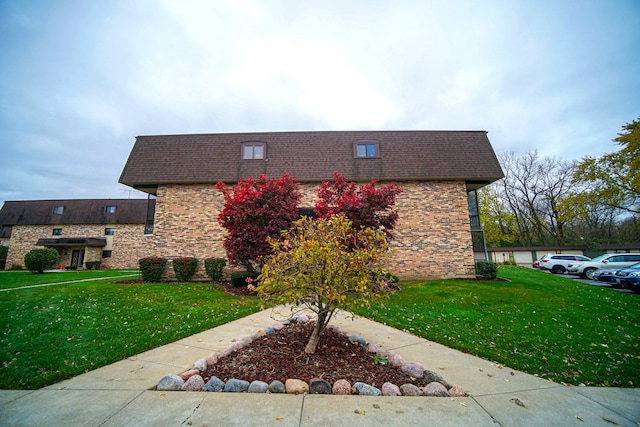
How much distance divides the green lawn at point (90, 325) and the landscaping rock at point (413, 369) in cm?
402

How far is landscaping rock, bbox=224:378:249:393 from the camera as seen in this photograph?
2951 mm

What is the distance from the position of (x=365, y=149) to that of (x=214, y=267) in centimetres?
982

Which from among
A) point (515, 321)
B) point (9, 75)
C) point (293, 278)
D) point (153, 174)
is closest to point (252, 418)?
point (293, 278)

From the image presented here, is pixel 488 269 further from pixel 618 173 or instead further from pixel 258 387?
pixel 618 173

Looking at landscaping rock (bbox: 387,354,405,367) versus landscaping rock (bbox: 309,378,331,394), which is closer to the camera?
landscaping rock (bbox: 309,378,331,394)

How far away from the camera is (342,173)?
13.7 meters

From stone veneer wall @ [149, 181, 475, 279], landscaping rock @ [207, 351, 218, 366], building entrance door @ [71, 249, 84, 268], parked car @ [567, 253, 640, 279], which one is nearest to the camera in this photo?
landscaping rock @ [207, 351, 218, 366]

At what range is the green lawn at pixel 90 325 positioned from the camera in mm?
3707

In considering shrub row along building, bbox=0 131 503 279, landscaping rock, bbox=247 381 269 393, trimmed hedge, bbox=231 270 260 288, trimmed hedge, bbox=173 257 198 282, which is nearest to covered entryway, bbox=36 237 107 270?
shrub row along building, bbox=0 131 503 279

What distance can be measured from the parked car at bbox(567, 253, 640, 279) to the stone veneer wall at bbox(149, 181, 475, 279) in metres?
10.3

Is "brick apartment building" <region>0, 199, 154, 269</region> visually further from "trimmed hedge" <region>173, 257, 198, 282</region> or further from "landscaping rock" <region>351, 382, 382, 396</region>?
"landscaping rock" <region>351, 382, 382, 396</region>

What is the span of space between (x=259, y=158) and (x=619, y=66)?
17933 mm

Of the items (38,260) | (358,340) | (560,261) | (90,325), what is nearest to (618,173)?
(560,261)

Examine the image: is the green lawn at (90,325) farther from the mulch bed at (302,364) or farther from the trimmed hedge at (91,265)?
the trimmed hedge at (91,265)
